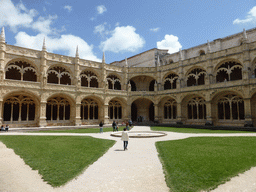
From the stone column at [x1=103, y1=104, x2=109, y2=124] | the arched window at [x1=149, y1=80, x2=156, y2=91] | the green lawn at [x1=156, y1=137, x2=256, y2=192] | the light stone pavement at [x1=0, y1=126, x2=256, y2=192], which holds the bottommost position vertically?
the light stone pavement at [x1=0, y1=126, x2=256, y2=192]

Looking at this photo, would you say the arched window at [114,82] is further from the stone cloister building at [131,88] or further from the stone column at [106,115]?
the stone column at [106,115]

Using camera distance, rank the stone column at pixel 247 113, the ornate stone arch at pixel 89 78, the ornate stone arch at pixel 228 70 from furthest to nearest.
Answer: the ornate stone arch at pixel 89 78, the ornate stone arch at pixel 228 70, the stone column at pixel 247 113

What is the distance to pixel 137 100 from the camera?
118 ft

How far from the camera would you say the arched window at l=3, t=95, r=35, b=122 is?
24.1m

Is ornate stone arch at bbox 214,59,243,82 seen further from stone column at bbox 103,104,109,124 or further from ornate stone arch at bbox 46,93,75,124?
ornate stone arch at bbox 46,93,75,124

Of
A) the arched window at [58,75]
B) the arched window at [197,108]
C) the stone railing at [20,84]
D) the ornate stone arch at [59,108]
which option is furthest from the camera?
the arched window at [197,108]

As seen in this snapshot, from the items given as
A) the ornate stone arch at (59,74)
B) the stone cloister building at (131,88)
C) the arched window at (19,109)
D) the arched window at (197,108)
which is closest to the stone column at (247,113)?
the stone cloister building at (131,88)

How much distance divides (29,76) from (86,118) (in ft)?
35.9

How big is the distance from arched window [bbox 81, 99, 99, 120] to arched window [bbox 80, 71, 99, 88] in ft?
9.65

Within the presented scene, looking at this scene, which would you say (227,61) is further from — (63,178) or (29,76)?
(29,76)

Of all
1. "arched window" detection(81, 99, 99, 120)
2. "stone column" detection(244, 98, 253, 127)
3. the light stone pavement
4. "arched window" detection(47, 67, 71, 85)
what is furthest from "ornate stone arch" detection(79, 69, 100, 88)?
the light stone pavement

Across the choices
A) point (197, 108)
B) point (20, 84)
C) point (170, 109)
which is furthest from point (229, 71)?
point (20, 84)

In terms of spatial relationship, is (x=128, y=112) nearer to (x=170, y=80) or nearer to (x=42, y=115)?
(x=170, y=80)

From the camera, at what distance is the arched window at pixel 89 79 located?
30573 millimetres
